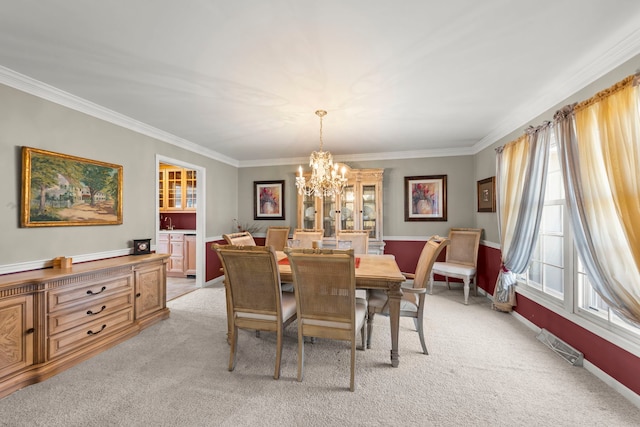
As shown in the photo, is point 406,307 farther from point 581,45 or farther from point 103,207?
point 103,207

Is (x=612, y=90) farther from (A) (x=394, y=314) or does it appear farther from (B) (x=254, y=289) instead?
(B) (x=254, y=289)

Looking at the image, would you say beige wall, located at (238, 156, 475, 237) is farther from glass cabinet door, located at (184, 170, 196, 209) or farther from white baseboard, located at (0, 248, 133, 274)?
white baseboard, located at (0, 248, 133, 274)

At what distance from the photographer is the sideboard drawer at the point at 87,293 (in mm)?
2248

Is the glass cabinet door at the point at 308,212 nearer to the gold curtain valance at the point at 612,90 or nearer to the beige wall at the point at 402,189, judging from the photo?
the beige wall at the point at 402,189

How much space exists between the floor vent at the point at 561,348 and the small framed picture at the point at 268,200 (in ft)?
14.0

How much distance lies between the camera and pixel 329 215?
5.12m

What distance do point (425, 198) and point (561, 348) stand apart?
291 cm

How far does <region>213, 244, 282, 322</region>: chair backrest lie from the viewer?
2062mm

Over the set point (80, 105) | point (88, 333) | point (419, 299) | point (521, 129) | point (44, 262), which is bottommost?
point (88, 333)

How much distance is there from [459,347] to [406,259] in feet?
8.05

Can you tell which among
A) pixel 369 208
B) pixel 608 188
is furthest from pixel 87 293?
pixel 608 188

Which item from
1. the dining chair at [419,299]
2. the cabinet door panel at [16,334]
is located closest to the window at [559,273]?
the dining chair at [419,299]

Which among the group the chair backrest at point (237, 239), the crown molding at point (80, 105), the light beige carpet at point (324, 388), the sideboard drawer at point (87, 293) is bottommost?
the light beige carpet at point (324, 388)

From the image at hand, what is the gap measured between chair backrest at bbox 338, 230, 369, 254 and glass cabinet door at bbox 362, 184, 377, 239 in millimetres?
984
